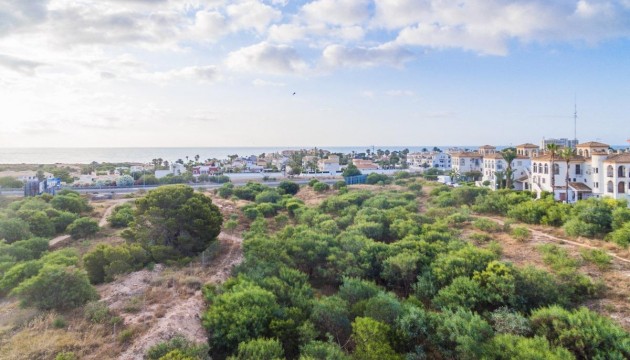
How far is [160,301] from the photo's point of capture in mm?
13125

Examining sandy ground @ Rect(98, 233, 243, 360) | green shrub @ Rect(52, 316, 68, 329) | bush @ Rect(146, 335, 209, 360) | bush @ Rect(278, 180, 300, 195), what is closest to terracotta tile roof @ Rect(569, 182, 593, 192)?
bush @ Rect(278, 180, 300, 195)

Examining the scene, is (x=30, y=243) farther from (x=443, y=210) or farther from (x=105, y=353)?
(x=443, y=210)

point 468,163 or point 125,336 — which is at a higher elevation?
A: point 468,163

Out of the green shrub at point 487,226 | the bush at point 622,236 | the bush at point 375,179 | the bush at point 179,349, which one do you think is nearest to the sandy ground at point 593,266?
the bush at point 622,236

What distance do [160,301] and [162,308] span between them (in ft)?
2.32

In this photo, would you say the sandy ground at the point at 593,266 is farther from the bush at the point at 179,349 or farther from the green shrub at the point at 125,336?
the green shrub at the point at 125,336

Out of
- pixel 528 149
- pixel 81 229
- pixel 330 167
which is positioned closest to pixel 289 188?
pixel 81 229

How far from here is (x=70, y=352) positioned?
9.54 m

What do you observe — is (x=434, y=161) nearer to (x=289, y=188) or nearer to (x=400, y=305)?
(x=289, y=188)

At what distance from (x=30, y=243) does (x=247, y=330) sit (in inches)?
595

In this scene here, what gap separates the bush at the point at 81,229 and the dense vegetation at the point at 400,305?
35.9 feet

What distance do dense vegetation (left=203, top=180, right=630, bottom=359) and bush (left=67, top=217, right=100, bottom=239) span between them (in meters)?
11.0

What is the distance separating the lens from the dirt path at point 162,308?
10594mm

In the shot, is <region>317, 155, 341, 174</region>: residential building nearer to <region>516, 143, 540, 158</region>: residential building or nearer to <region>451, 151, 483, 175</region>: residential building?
<region>451, 151, 483, 175</region>: residential building
